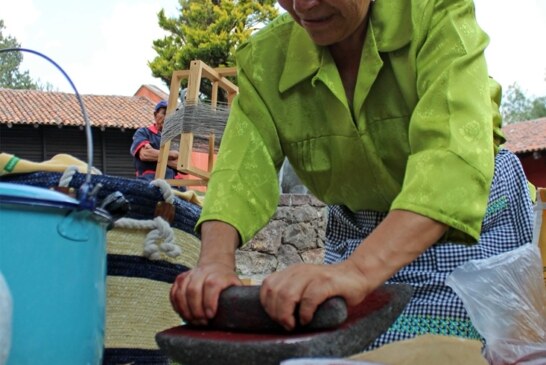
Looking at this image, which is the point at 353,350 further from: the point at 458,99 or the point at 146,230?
the point at 146,230

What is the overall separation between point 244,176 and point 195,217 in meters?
0.59

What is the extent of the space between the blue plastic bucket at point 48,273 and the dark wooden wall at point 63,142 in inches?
737

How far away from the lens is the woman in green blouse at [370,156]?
107cm

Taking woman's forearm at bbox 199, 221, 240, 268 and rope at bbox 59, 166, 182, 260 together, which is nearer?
A: woman's forearm at bbox 199, 221, 240, 268

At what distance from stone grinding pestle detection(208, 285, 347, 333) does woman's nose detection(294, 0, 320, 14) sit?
534 mm

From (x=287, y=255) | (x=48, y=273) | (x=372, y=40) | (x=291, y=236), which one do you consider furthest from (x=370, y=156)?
(x=291, y=236)

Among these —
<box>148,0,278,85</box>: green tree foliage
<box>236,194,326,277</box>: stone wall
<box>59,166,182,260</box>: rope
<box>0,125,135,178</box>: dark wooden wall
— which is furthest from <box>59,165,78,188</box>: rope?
<box>148,0,278,85</box>: green tree foliage

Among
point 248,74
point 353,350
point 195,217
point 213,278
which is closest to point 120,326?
point 195,217

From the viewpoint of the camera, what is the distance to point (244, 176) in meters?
1.49

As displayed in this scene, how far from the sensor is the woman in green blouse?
107 centimetres

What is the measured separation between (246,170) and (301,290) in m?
0.63

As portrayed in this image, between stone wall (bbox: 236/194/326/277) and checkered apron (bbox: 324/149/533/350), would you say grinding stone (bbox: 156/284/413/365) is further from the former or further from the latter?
stone wall (bbox: 236/194/326/277)

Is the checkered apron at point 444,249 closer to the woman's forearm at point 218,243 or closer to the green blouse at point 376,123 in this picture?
the green blouse at point 376,123

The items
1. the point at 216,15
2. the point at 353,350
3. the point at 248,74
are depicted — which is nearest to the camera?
the point at 353,350
